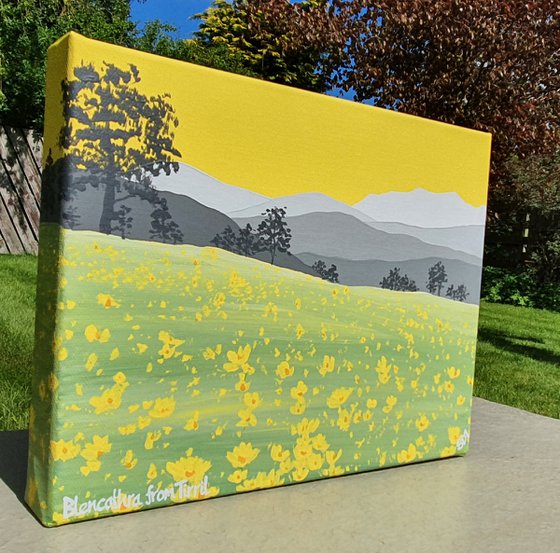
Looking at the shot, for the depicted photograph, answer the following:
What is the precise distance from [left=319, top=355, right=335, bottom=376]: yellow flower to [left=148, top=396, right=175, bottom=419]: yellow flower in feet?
2.36

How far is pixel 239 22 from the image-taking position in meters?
17.6

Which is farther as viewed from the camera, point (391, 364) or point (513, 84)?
point (513, 84)

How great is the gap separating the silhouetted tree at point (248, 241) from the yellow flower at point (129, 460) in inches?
35.7

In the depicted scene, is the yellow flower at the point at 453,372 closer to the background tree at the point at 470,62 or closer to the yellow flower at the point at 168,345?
the yellow flower at the point at 168,345

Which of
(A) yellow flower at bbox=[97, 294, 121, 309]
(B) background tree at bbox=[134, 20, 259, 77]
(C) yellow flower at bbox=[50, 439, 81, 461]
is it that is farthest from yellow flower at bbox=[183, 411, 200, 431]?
(B) background tree at bbox=[134, 20, 259, 77]

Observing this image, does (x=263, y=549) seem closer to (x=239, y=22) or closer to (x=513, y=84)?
(x=513, y=84)

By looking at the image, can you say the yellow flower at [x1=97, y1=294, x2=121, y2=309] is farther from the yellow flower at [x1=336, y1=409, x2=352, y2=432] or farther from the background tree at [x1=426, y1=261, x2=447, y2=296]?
the background tree at [x1=426, y1=261, x2=447, y2=296]

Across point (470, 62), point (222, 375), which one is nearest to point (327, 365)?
point (222, 375)

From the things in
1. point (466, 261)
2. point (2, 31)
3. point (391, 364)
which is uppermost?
point (2, 31)

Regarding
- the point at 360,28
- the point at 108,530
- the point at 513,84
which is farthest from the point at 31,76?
the point at 108,530

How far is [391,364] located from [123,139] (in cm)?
164

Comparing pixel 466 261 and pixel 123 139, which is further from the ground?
pixel 123 139

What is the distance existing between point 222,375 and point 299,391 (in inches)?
15.7

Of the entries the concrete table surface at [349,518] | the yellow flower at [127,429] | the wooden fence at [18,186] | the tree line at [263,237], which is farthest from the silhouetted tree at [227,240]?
the wooden fence at [18,186]
